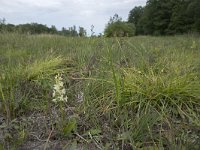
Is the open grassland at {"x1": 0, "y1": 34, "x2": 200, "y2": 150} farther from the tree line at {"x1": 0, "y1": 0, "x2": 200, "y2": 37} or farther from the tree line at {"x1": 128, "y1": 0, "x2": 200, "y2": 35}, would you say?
the tree line at {"x1": 128, "y1": 0, "x2": 200, "y2": 35}

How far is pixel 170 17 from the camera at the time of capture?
148ft

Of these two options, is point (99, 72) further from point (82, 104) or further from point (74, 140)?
point (74, 140)

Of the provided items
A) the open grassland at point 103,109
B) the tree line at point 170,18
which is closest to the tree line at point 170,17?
the tree line at point 170,18

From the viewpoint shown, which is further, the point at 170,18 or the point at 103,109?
the point at 170,18

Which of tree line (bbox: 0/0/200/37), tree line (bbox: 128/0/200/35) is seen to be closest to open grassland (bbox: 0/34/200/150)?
tree line (bbox: 0/0/200/37)

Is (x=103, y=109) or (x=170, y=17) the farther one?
(x=170, y=17)

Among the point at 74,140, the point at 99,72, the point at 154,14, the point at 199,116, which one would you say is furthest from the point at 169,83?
the point at 154,14

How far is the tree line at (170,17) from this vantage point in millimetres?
34969

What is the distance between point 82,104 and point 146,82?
686mm

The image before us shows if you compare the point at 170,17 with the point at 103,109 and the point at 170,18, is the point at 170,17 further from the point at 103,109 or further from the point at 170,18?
the point at 103,109

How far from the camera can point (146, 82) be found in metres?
3.30

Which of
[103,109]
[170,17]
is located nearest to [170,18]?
[170,17]

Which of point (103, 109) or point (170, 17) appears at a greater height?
point (170, 17)

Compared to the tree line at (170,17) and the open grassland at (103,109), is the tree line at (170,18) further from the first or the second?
the open grassland at (103,109)
